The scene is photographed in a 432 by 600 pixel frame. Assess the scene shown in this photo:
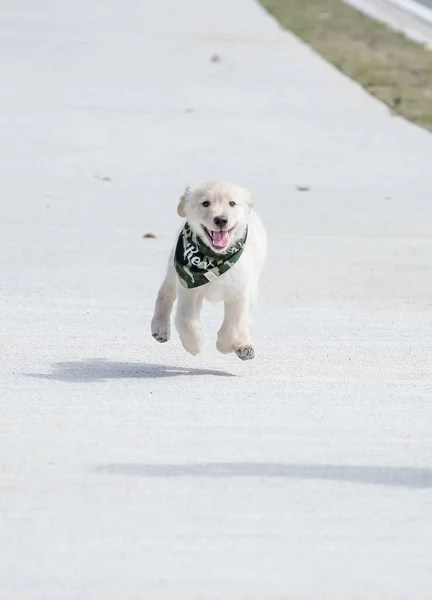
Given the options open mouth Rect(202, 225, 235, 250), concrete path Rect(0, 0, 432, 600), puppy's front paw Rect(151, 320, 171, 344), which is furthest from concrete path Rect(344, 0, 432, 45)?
open mouth Rect(202, 225, 235, 250)

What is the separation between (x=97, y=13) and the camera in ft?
100

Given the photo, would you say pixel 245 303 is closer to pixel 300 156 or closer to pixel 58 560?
pixel 58 560

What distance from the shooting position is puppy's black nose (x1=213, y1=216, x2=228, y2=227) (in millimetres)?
6633

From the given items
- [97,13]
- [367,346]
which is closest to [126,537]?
[367,346]

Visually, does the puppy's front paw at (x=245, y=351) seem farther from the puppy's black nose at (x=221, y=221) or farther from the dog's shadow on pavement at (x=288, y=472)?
the dog's shadow on pavement at (x=288, y=472)

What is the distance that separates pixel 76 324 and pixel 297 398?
1657 millimetres

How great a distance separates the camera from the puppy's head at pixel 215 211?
6.67 metres

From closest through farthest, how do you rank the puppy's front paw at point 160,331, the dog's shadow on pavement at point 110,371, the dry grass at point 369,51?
the dog's shadow on pavement at point 110,371, the puppy's front paw at point 160,331, the dry grass at point 369,51

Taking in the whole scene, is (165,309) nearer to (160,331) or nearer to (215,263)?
(160,331)

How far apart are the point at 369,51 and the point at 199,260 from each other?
17483 mm

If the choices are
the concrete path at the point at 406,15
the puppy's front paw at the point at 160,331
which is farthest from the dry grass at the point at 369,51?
the puppy's front paw at the point at 160,331

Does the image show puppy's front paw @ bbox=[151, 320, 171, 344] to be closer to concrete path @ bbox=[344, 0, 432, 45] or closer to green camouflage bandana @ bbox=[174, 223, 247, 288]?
green camouflage bandana @ bbox=[174, 223, 247, 288]

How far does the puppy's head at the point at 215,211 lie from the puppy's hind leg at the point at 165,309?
1.31 ft

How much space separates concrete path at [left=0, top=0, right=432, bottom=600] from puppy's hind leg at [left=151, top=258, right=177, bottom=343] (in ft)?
0.47
